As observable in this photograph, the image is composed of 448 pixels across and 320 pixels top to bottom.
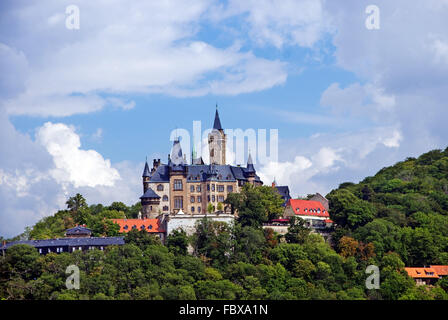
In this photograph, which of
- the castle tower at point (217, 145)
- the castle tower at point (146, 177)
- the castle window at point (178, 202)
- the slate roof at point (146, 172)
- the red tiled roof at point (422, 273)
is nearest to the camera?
the red tiled roof at point (422, 273)

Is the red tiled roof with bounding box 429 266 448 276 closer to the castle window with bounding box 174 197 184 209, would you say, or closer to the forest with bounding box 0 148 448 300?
the forest with bounding box 0 148 448 300

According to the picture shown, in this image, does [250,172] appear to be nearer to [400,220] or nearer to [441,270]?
[400,220]

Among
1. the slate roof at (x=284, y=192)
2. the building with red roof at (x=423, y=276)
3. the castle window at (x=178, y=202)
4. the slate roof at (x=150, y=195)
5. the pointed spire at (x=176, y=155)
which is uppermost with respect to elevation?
the pointed spire at (x=176, y=155)

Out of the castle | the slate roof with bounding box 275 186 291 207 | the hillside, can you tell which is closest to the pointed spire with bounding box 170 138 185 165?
the castle

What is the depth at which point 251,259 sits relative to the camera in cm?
8950

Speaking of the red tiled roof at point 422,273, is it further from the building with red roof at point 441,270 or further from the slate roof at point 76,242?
the slate roof at point 76,242

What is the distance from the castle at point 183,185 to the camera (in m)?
98.6

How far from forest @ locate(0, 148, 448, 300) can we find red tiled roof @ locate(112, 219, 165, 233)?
5.32 feet

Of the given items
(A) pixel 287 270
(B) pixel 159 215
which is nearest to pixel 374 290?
(A) pixel 287 270

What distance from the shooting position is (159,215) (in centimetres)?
9725

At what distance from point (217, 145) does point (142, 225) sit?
14.7 meters

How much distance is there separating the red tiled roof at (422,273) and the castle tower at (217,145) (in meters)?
24.9

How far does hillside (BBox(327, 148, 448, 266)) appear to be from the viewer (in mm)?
95312

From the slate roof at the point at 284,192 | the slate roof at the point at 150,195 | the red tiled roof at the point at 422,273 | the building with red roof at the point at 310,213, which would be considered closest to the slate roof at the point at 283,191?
the slate roof at the point at 284,192
